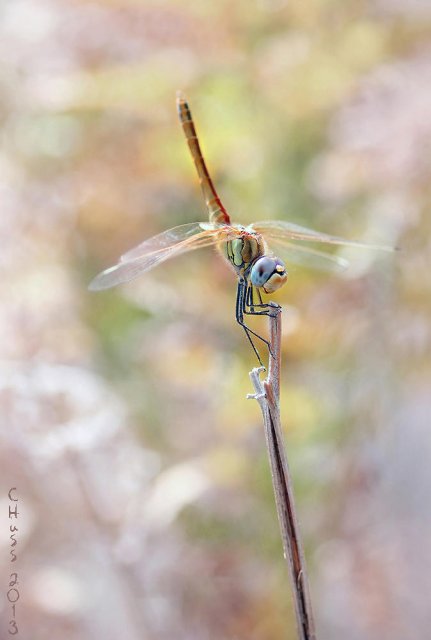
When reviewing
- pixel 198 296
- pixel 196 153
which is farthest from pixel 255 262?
pixel 198 296

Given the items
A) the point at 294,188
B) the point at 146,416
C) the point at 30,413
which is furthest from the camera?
the point at 146,416

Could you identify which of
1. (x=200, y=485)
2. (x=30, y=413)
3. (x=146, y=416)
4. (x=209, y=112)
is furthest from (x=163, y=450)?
(x=209, y=112)

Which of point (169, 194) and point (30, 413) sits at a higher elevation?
point (169, 194)

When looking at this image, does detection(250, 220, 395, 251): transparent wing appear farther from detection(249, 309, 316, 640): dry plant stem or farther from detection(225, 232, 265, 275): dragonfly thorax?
detection(249, 309, 316, 640): dry plant stem

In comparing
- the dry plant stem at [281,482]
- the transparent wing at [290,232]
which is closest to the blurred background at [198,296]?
the transparent wing at [290,232]

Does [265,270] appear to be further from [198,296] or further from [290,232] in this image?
[198,296]

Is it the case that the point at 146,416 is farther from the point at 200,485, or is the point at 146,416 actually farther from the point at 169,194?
the point at 169,194

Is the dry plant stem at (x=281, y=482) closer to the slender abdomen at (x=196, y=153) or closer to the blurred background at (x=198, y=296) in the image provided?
the slender abdomen at (x=196, y=153)
